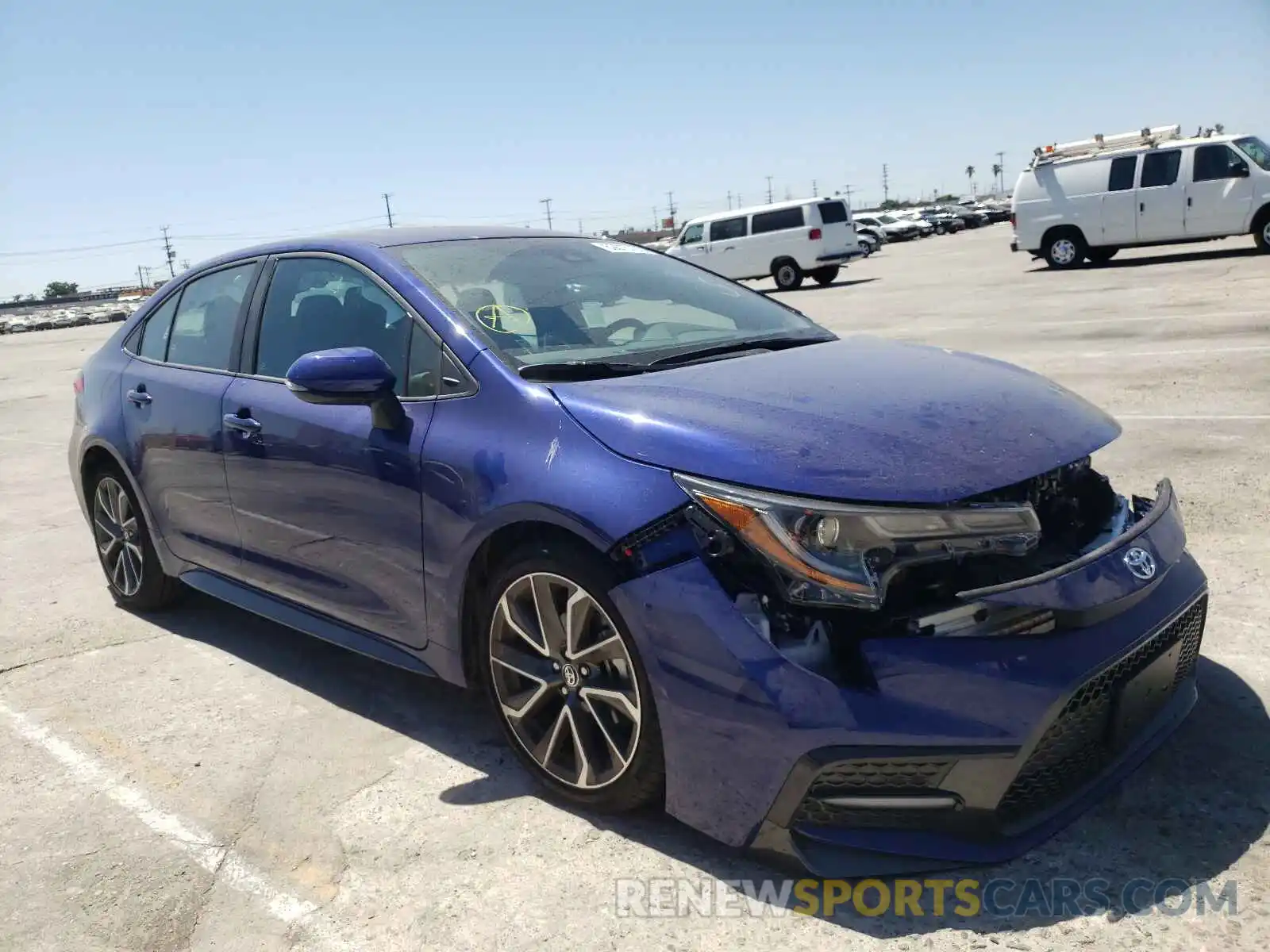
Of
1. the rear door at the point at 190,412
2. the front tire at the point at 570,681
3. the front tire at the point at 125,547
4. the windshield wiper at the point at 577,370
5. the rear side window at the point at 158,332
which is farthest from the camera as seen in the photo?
the front tire at the point at 125,547

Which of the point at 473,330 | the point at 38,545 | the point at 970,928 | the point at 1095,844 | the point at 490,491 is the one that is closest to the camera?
the point at 970,928

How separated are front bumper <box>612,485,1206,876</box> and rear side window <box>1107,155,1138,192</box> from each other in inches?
757

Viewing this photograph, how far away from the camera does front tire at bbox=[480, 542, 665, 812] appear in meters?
2.54

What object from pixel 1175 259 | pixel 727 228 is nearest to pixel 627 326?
pixel 1175 259

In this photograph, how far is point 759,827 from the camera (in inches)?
90.8

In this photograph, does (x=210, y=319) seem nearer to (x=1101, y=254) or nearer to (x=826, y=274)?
(x=1101, y=254)

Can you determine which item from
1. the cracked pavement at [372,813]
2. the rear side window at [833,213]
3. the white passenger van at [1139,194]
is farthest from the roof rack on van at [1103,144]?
the cracked pavement at [372,813]

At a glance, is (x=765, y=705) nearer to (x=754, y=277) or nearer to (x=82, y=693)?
(x=82, y=693)

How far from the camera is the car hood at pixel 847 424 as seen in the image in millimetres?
2344

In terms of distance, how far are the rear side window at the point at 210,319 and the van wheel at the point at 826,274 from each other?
874 inches

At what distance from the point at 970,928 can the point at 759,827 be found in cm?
48

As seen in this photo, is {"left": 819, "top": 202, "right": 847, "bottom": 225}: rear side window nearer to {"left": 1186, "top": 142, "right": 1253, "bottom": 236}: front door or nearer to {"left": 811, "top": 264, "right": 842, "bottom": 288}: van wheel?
{"left": 811, "top": 264, "right": 842, "bottom": 288}: van wheel

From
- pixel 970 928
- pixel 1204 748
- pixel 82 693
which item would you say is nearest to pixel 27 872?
pixel 82 693

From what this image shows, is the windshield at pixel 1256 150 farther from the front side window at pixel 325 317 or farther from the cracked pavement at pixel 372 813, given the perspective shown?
the front side window at pixel 325 317
